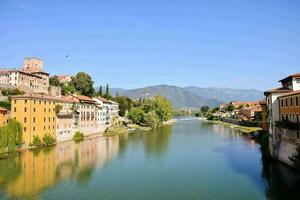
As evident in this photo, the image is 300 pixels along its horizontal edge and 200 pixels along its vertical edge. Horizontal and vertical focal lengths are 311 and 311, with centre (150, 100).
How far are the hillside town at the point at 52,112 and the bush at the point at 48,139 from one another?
25.1 inches

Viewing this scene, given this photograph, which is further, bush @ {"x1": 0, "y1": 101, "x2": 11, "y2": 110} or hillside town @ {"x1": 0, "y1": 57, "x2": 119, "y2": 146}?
bush @ {"x1": 0, "y1": 101, "x2": 11, "y2": 110}

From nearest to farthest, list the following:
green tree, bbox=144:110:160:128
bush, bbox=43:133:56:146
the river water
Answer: the river water → bush, bbox=43:133:56:146 → green tree, bbox=144:110:160:128

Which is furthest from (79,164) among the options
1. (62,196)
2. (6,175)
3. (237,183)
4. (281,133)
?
(281,133)

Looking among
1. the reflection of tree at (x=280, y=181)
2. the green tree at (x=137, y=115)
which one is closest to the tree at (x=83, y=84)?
the green tree at (x=137, y=115)

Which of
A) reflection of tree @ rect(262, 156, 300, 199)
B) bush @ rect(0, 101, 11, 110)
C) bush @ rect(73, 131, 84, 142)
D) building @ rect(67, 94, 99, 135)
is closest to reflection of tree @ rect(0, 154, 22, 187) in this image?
bush @ rect(0, 101, 11, 110)

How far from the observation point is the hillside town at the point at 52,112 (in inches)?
2071

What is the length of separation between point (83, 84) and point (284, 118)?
232ft

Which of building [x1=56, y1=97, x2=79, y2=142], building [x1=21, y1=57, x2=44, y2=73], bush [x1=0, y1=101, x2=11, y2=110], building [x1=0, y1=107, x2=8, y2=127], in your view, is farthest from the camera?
building [x1=21, y1=57, x2=44, y2=73]

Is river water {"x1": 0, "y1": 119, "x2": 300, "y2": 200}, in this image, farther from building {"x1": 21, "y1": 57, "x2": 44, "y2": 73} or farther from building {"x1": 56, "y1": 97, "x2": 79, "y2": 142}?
building {"x1": 21, "y1": 57, "x2": 44, "y2": 73}

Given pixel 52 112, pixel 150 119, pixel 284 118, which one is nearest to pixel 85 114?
pixel 52 112

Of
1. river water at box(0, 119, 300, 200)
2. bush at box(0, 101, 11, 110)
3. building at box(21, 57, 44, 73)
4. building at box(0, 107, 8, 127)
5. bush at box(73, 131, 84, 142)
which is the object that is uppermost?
building at box(21, 57, 44, 73)

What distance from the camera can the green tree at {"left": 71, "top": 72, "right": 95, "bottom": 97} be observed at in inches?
3809

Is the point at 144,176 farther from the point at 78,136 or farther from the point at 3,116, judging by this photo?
the point at 78,136

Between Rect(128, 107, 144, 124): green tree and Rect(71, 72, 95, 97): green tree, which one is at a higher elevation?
Rect(71, 72, 95, 97): green tree
